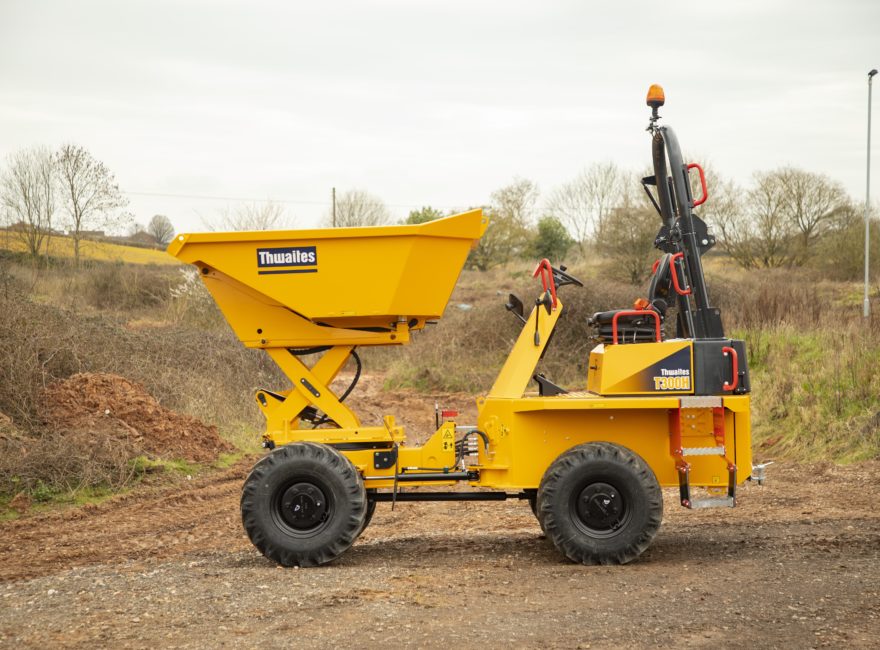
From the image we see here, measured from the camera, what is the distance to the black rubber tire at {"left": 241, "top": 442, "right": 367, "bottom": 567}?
21.6 ft

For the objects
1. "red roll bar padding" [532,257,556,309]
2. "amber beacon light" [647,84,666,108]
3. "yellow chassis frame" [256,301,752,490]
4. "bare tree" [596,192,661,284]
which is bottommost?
"yellow chassis frame" [256,301,752,490]

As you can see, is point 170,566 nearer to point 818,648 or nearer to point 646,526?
point 646,526

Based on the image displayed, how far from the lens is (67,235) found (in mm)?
29031

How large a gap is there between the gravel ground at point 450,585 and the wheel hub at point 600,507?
0.31 meters

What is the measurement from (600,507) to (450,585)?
1.22 m

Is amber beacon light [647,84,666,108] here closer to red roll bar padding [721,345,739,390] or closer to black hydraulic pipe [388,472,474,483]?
red roll bar padding [721,345,739,390]

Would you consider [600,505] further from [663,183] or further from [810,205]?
[810,205]

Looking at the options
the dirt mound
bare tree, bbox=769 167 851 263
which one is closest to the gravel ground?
the dirt mound

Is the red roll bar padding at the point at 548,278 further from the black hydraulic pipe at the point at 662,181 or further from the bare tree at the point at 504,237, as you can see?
the bare tree at the point at 504,237

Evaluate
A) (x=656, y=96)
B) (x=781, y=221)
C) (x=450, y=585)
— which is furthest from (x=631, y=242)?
(x=450, y=585)

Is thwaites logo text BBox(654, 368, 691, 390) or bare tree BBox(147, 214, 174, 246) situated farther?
bare tree BBox(147, 214, 174, 246)

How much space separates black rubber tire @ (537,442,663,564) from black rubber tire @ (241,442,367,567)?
Result: 51.6 inches

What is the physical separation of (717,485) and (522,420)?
1.48 meters

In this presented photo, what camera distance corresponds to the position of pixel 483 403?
277 inches
